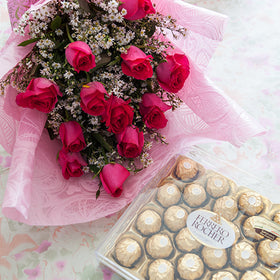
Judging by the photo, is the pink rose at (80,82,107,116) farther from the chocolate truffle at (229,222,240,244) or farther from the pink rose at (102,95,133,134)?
the chocolate truffle at (229,222,240,244)

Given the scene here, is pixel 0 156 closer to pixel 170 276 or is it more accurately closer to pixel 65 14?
pixel 65 14

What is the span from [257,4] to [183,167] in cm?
92

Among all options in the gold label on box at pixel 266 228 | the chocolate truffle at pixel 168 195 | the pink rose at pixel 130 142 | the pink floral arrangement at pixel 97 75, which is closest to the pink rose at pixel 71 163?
the pink floral arrangement at pixel 97 75

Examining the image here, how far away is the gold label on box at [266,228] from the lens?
841 millimetres

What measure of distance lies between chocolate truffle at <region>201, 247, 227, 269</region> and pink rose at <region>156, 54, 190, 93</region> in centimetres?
39

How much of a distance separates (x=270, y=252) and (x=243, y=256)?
6 cm

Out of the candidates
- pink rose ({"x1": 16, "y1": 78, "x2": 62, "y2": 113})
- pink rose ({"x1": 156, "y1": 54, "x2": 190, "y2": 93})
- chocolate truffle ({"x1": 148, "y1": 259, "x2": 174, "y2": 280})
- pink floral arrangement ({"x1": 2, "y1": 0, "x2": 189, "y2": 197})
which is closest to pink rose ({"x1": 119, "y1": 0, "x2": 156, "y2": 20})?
pink floral arrangement ({"x1": 2, "y1": 0, "x2": 189, "y2": 197})

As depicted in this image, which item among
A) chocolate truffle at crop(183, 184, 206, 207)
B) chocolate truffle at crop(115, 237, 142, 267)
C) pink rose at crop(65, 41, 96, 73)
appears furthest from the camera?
chocolate truffle at crop(183, 184, 206, 207)

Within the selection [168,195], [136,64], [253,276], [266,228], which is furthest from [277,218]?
[136,64]

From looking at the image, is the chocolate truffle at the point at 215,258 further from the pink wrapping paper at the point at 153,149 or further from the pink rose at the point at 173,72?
the pink rose at the point at 173,72

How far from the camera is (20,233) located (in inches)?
36.1

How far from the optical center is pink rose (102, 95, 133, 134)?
31.3 inches

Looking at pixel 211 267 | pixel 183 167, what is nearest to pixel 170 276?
pixel 211 267

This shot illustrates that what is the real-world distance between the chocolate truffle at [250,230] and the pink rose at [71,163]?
43 cm
